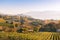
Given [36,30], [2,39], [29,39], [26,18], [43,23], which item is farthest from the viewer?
[26,18]

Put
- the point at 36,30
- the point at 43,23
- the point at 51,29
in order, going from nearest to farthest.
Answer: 1. the point at 36,30
2. the point at 51,29
3. the point at 43,23

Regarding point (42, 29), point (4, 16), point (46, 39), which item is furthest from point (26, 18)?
point (46, 39)

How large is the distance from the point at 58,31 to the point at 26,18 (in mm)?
4628

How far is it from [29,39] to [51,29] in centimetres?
532

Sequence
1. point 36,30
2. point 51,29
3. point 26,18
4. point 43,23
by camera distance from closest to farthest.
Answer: point 36,30 → point 51,29 → point 43,23 → point 26,18

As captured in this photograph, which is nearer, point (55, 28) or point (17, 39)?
point (17, 39)

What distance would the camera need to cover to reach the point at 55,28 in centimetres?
1426

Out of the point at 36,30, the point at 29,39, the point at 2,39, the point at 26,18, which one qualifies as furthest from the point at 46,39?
the point at 26,18

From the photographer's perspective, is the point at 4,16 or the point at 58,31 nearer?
the point at 58,31

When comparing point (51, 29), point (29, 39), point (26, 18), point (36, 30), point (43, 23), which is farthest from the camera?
point (26, 18)

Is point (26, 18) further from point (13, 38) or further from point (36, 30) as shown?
point (13, 38)

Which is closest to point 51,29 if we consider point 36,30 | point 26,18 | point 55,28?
point 55,28

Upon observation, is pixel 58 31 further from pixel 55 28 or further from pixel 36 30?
pixel 36 30

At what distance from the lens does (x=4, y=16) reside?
17828 millimetres
